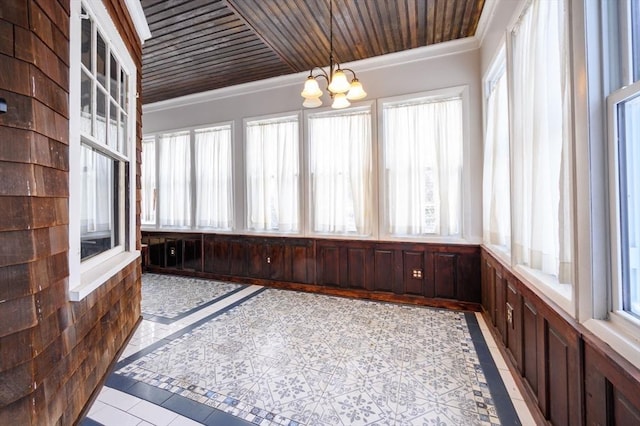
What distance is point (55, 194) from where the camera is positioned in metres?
1.47

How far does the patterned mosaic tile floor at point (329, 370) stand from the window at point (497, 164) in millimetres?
1081

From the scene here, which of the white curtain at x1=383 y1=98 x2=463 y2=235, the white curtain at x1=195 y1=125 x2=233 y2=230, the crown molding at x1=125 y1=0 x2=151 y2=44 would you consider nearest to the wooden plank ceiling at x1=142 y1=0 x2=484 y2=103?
the crown molding at x1=125 y1=0 x2=151 y2=44

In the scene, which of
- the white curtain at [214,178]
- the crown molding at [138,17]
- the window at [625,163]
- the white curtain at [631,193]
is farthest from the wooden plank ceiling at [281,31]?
the white curtain at [631,193]

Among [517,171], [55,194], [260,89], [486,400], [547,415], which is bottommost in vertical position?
[486,400]

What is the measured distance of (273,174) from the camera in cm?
479

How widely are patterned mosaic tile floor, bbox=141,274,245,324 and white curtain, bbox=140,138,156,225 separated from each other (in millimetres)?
1245

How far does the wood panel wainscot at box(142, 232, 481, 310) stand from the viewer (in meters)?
3.62

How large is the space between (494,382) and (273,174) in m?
3.92

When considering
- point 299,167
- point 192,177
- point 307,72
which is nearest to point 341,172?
point 299,167

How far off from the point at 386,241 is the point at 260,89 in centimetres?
333

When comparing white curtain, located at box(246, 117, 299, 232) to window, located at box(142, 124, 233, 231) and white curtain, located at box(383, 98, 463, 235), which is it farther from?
white curtain, located at box(383, 98, 463, 235)

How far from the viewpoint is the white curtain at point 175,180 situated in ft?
18.0

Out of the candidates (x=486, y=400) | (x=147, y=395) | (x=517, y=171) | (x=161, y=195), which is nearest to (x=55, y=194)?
(x=147, y=395)

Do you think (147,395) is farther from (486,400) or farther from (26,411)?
(486,400)
